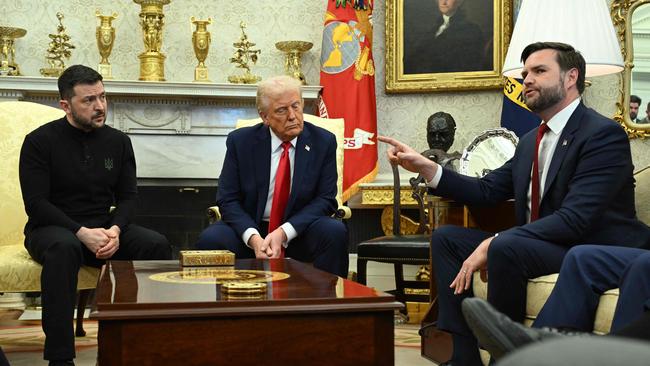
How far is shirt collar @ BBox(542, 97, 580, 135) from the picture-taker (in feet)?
Answer: 10.3

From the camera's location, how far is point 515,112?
572 cm

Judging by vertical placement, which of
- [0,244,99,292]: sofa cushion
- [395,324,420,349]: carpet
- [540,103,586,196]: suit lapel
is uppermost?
[540,103,586,196]: suit lapel

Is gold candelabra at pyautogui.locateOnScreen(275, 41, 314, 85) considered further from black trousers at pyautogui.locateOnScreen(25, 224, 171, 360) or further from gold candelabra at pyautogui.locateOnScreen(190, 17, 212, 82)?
black trousers at pyautogui.locateOnScreen(25, 224, 171, 360)

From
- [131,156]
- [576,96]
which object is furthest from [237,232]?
[576,96]

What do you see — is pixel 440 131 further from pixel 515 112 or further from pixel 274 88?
pixel 274 88

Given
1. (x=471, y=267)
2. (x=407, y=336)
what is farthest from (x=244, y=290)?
(x=407, y=336)

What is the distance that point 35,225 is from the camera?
3.65m

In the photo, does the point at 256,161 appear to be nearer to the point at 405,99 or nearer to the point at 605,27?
the point at 605,27

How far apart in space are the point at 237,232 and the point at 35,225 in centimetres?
87

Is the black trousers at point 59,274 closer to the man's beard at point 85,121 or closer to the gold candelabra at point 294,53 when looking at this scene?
the man's beard at point 85,121

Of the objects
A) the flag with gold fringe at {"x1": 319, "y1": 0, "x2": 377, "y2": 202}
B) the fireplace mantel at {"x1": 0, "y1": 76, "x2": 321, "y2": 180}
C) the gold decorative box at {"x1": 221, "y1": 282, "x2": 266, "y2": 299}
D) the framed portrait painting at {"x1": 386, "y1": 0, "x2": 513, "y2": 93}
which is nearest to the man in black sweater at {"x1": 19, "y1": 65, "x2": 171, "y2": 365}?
the gold decorative box at {"x1": 221, "y1": 282, "x2": 266, "y2": 299}

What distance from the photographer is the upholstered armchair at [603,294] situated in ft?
8.07

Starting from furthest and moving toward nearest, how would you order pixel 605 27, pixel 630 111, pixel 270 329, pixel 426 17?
pixel 426 17, pixel 630 111, pixel 605 27, pixel 270 329

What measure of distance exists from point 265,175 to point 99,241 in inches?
33.4
